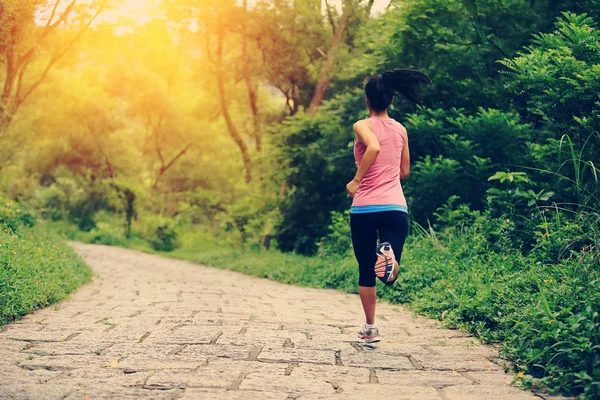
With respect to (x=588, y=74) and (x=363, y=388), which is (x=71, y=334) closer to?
(x=363, y=388)

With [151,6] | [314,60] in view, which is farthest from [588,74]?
[151,6]

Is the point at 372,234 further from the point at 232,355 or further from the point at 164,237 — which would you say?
the point at 164,237

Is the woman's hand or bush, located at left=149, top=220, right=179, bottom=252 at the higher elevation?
the woman's hand

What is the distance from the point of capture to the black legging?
450 centimetres

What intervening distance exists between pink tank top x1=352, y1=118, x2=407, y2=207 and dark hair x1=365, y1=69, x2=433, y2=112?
16 cm

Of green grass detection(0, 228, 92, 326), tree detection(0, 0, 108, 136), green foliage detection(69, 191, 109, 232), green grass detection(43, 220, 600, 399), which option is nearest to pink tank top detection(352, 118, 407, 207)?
green grass detection(43, 220, 600, 399)

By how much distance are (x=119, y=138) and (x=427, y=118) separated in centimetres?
2180

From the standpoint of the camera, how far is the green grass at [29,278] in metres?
5.70

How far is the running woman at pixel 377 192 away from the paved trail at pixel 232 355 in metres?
0.60

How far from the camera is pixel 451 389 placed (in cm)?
342

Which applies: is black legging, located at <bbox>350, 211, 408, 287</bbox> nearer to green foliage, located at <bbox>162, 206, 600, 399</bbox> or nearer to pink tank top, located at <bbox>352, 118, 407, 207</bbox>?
pink tank top, located at <bbox>352, 118, 407, 207</bbox>

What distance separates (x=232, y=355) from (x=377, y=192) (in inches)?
64.4

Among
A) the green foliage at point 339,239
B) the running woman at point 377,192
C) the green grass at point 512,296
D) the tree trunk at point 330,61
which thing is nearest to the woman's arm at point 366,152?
the running woman at point 377,192

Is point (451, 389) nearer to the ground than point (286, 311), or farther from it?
farther from it
